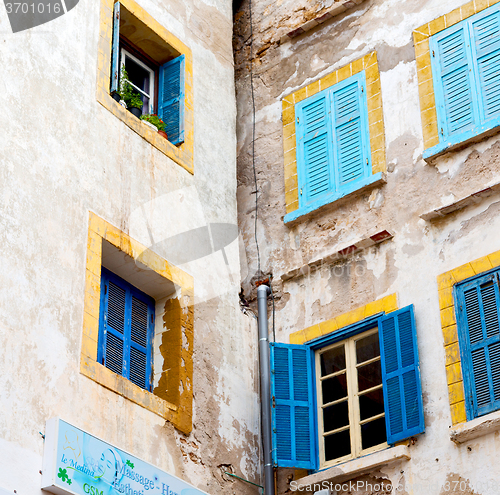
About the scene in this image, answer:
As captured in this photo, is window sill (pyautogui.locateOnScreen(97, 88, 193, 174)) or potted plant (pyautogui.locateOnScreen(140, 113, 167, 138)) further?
potted plant (pyautogui.locateOnScreen(140, 113, 167, 138))

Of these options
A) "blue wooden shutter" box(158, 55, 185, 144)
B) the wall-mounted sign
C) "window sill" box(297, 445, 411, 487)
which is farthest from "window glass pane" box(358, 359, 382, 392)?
"blue wooden shutter" box(158, 55, 185, 144)

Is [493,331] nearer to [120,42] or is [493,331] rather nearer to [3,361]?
[3,361]

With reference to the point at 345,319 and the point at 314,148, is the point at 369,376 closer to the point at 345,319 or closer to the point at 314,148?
the point at 345,319

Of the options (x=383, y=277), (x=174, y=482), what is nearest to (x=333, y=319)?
(x=383, y=277)

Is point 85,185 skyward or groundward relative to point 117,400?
skyward

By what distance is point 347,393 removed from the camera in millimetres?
9617

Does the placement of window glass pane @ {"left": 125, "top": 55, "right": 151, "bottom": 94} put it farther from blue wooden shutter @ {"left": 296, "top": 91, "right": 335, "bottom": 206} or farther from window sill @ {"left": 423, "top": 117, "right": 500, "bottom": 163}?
window sill @ {"left": 423, "top": 117, "right": 500, "bottom": 163}

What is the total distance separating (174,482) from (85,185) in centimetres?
286

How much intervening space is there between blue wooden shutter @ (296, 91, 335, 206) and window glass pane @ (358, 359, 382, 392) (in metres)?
2.09

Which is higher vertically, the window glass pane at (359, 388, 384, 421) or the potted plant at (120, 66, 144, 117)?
the potted plant at (120, 66, 144, 117)

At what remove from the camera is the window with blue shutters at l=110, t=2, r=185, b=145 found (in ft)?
36.1

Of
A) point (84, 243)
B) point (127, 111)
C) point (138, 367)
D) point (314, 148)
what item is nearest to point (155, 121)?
point (127, 111)

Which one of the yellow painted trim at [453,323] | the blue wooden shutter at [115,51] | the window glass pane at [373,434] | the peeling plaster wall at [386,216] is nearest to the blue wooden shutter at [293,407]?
the peeling plaster wall at [386,216]

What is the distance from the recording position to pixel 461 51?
1020cm
